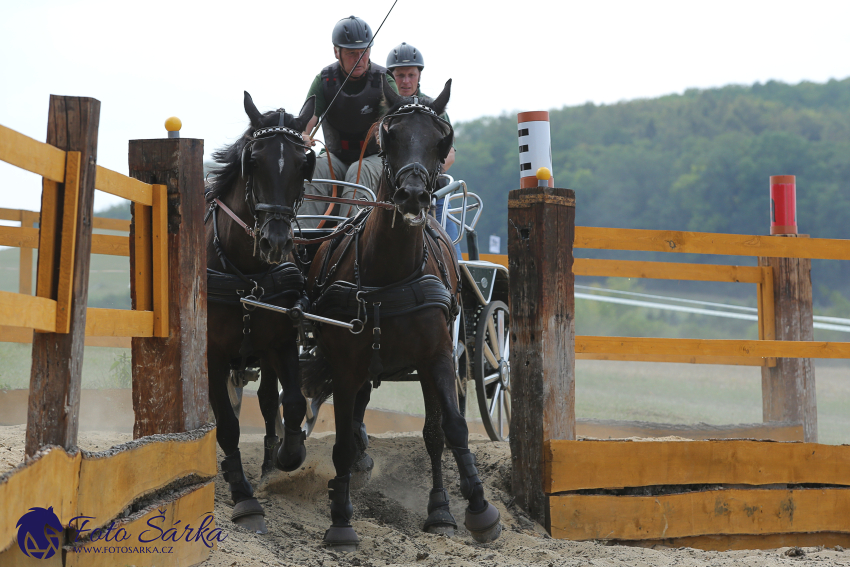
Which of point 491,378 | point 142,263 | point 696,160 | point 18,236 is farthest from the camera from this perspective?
point 696,160

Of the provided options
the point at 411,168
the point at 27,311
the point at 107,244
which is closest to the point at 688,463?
the point at 411,168

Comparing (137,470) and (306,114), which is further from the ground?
(306,114)

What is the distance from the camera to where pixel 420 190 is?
11.6ft

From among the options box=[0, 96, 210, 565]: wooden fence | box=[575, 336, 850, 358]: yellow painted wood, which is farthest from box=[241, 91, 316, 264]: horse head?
box=[575, 336, 850, 358]: yellow painted wood

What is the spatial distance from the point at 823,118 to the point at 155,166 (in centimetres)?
5555

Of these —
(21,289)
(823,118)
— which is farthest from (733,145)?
(21,289)

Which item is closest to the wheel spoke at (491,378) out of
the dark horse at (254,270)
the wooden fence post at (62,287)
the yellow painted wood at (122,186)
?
the dark horse at (254,270)

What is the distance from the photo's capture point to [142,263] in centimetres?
299

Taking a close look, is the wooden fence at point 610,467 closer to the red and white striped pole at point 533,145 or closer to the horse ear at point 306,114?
the red and white striped pole at point 533,145

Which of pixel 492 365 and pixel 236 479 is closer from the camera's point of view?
pixel 236 479

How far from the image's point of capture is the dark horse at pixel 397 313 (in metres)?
3.81

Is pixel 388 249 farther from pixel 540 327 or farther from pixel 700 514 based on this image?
pixel 700 514

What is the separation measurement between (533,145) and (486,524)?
1.92m

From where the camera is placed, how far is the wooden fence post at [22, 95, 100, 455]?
2223 mm
